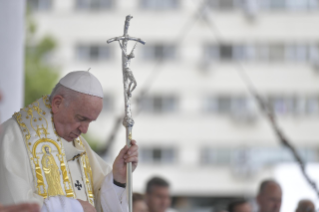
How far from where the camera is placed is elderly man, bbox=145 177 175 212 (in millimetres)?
5750

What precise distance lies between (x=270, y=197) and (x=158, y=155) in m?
15.8

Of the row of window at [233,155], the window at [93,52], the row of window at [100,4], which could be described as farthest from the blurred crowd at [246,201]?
the row of window at [100,4]

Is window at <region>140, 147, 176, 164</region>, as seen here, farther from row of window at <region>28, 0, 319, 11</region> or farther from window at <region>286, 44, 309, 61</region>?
window at <region>286, 44, 309, 61</region>

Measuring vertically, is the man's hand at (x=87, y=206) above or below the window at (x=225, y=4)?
below

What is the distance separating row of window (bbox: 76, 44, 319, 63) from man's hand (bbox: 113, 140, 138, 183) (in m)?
17.8

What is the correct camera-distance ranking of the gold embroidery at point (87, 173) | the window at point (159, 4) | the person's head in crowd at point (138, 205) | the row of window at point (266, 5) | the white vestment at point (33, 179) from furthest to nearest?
1. the window at point (159, 4)
2. the row of window at point (266, 5)
3. the person's head in crowd at point (138, 205)
4. the gold embroidery at point (87, 173)
5. the white vestment at point (33, 179)

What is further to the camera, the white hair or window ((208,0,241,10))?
window ((208,0,241,10))

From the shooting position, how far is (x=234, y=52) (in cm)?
2111

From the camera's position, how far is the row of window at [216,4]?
2131cm

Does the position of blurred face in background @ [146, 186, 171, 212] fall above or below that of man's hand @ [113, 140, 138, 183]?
below

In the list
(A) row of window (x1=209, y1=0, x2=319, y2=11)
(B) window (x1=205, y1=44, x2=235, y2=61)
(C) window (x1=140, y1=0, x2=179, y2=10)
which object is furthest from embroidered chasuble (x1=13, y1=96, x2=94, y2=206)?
(C) window (x1=140, y1=0, x2=179, y2=10)

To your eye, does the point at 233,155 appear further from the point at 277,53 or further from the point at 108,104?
the point at 108,104

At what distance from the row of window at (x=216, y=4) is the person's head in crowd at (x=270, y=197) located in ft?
52.9

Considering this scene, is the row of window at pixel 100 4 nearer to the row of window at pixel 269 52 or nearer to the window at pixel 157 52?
the window at pixel 157 52
